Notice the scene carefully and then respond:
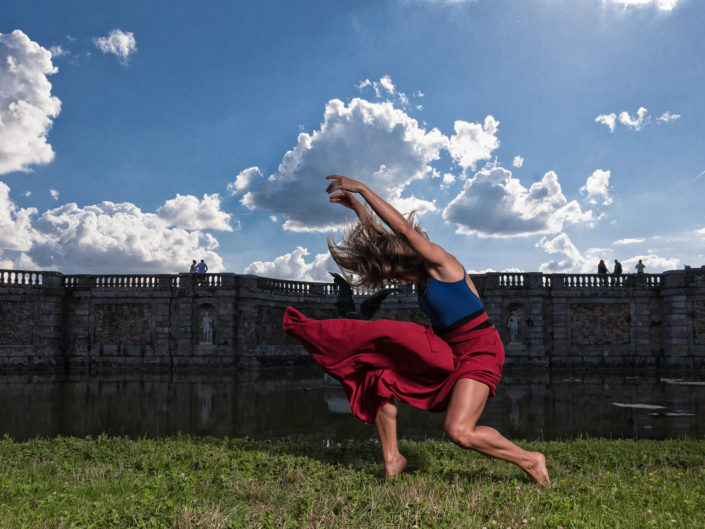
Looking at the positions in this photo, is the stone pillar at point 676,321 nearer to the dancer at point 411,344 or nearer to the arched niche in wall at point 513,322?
the arched niche in wall at point 513,322

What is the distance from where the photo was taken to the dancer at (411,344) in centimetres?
333

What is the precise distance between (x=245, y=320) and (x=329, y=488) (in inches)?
705

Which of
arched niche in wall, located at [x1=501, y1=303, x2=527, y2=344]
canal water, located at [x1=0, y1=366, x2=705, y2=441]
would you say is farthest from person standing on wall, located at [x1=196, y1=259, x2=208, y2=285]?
arched niche in wall, located at [x1=501, y1=303, x2=527, y2=344]

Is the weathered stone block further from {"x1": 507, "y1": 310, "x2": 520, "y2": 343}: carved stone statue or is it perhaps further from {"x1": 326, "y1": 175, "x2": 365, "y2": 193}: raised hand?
{"x1": 326, "y1": 175, "x2": 365, "y2": 193}: raised hand

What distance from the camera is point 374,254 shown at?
144 inches

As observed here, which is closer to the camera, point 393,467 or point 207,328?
point 393,467

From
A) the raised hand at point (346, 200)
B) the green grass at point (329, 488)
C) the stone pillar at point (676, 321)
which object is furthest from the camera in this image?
the stone pillar at point (676, 321)

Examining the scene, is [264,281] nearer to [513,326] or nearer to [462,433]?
[513,326]

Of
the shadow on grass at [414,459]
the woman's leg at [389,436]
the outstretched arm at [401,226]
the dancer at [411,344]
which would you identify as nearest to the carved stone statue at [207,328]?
the shadow on grass at [414,459]

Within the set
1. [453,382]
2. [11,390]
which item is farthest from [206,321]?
[453,382]

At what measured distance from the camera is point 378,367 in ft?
12.1

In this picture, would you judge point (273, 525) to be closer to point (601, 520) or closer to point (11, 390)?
point (601, 520)

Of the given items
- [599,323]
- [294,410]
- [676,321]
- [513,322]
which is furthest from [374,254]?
[676,321]

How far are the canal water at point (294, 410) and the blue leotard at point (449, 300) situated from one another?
3637mm
